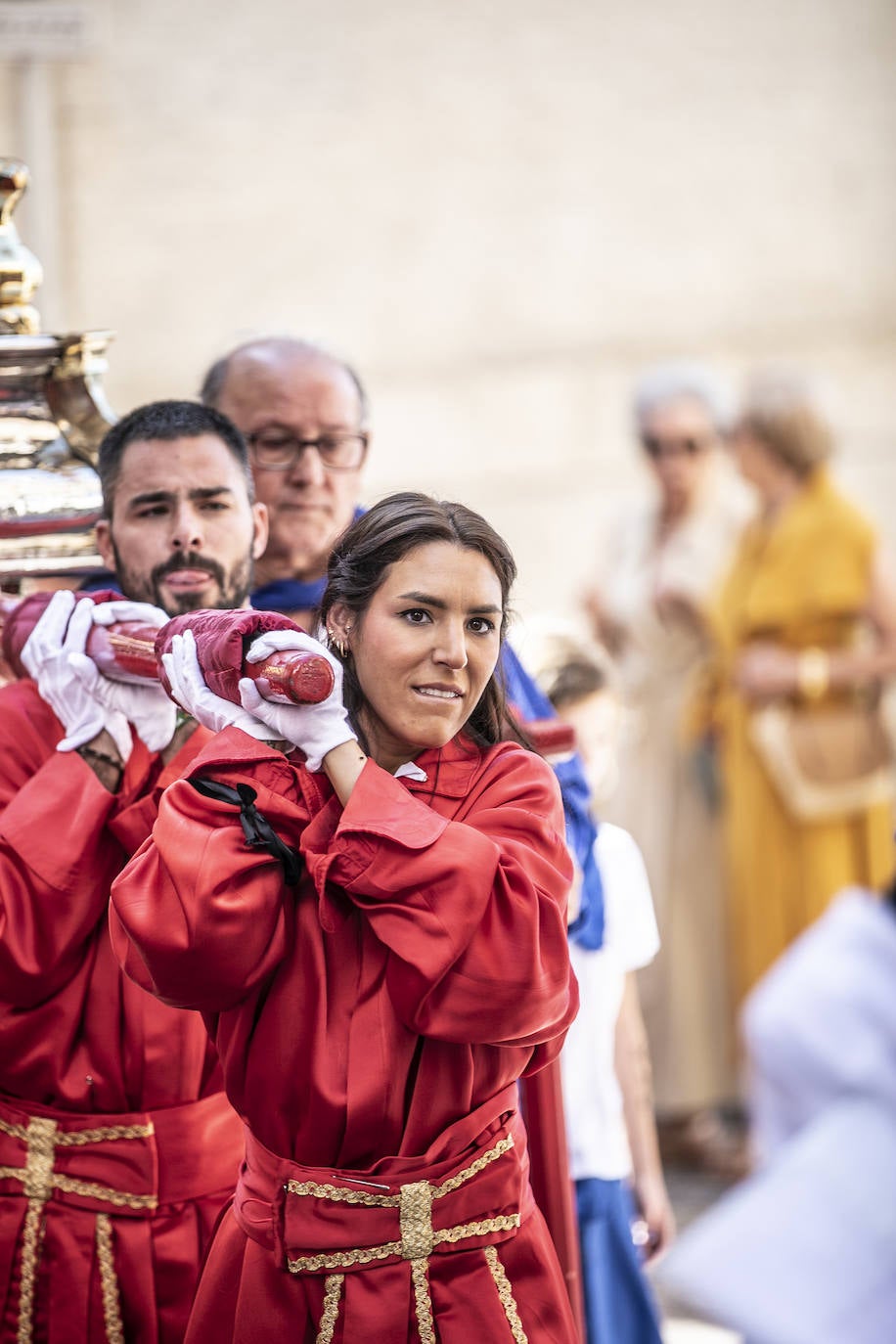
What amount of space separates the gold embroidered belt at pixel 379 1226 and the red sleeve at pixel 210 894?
7.7 inches

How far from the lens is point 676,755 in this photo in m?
5.23

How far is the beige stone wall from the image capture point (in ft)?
20.0

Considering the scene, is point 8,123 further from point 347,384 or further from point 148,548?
point 148,548

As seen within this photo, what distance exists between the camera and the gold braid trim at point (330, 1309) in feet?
5.52

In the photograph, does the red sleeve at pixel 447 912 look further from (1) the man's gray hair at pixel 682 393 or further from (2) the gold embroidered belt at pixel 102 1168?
(1) the man's gray hair at pixel 682 393

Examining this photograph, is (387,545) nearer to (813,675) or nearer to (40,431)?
(40,431)

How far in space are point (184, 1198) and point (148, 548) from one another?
2.37 feet

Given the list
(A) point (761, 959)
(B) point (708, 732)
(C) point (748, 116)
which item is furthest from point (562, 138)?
(A) point (761, 959)

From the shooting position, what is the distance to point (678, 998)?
5152mm

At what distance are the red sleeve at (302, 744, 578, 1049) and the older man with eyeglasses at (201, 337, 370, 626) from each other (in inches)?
37.0

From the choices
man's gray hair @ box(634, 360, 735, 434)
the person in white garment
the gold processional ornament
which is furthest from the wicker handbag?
the gold processional ornament

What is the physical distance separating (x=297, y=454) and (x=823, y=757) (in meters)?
→ 2.68

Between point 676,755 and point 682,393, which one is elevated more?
point 682,393

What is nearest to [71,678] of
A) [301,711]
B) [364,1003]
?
[301,711]
